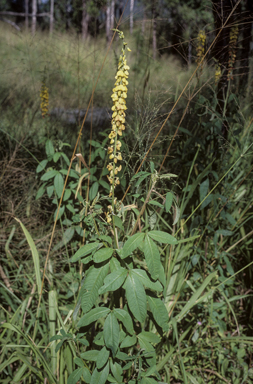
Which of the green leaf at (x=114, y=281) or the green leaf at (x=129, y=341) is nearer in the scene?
the green leaf at (x=114, y=281)

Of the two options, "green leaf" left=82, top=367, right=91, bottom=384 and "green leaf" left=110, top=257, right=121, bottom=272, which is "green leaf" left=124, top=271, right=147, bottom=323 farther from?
"green leaf" left=82, top=367, right=91, bottom=384

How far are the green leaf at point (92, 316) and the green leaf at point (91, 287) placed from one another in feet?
0.17

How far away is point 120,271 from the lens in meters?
0.82

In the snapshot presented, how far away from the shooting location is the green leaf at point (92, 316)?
0.85 meters

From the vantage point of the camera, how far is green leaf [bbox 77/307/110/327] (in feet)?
2.80

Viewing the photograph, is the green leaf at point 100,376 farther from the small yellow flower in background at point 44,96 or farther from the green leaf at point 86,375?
the small yellow flower in background at point 44,96

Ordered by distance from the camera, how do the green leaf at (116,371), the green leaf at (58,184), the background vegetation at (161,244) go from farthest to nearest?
the green leaf at (58,184) → the background vegetation at (161,244) → the green leaf at (116,371)

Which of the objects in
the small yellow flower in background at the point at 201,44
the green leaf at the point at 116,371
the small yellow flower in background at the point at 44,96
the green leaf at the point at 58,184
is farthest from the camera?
the small yellow flower in background at the point at 44,96

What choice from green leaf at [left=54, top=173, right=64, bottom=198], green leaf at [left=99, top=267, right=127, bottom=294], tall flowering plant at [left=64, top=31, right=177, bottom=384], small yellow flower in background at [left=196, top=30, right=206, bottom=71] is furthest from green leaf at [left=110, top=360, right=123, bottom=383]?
small yellow flower in background at [left=196, top=30, right=206, bottom=71]

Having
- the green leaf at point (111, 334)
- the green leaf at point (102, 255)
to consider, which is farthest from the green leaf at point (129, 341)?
the green leaf at point (102, 255)

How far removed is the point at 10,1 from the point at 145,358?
1433 inches

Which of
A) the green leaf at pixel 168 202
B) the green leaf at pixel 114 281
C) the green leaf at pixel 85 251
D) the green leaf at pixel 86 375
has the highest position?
the green leaf at pixel 168 202

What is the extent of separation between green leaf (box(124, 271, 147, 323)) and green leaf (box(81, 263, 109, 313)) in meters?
0.09

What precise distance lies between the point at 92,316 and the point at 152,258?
280mm
